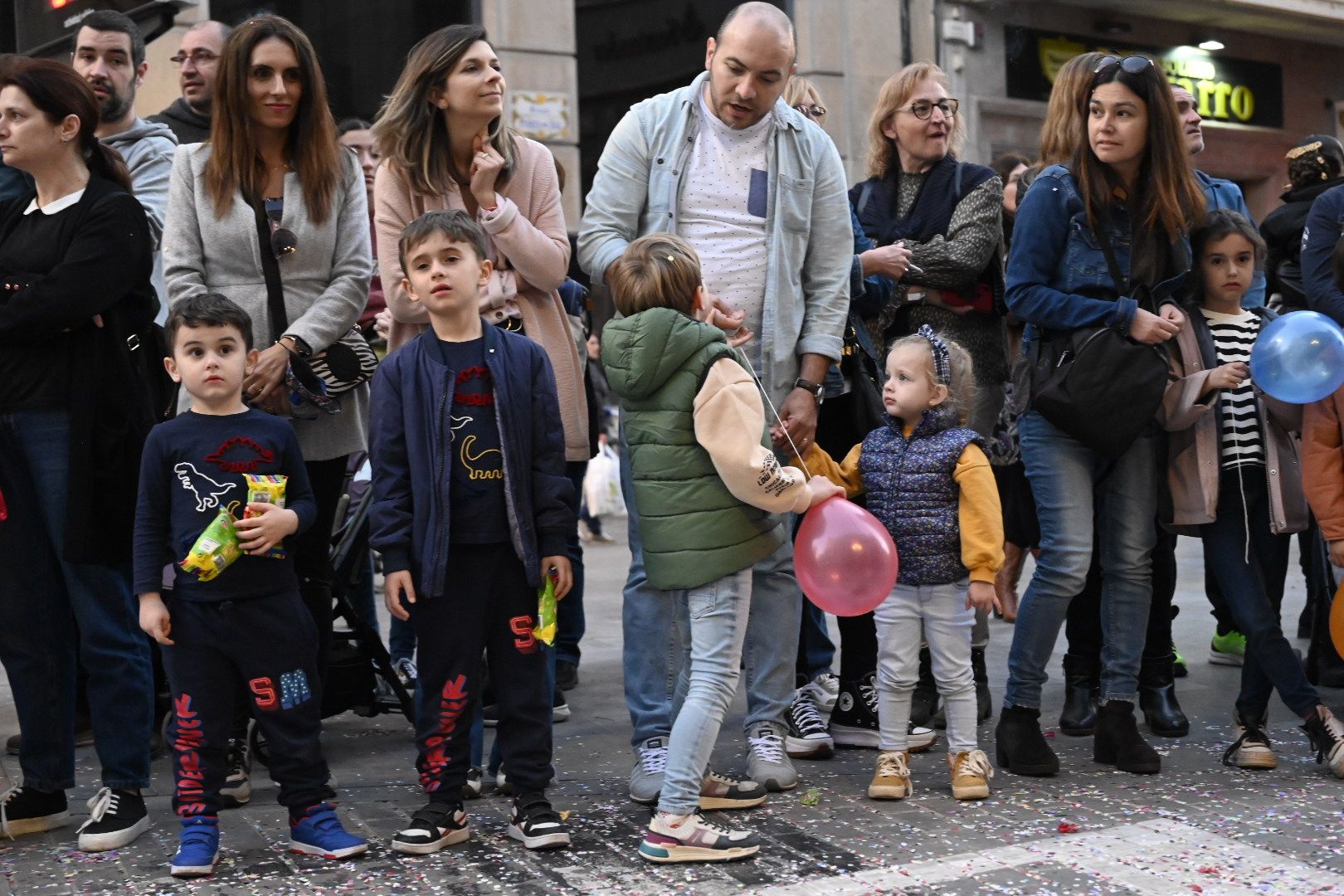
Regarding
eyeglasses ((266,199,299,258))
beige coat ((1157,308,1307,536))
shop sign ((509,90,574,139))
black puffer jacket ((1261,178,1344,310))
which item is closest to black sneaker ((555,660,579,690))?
eyeglasses ((266,199,299,258))

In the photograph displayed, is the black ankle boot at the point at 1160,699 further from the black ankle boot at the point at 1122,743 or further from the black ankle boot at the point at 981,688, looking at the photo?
the black ankle boot at the point at 981,688

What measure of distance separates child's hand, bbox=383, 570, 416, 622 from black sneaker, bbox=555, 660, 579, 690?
215cm

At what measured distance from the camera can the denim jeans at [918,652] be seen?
181 inches

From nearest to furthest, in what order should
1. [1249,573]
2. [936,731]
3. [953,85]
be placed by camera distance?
[1249,573], [936,731], [953,85]

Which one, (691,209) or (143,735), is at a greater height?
(691,209)

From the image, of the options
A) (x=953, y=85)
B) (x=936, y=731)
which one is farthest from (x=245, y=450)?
(x=953, y=85)

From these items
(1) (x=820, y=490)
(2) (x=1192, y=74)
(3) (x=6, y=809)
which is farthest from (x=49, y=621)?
(2) (x=1192, y=74)

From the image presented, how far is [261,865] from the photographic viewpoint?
395cm

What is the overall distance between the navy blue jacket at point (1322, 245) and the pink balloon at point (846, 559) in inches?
77.3

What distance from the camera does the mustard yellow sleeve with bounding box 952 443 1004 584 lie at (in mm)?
4488

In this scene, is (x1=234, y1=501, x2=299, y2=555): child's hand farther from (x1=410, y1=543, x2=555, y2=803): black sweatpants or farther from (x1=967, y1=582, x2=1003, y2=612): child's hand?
(x1=967, y1=582, x2=1003, y2=612): child's hand

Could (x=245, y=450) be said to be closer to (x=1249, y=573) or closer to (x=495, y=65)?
(x=495, y=65)

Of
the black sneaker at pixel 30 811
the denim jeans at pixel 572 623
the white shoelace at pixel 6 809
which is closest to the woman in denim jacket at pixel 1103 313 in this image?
the denim jeans at pixel 572 623

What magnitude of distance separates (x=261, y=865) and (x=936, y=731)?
244 cm
